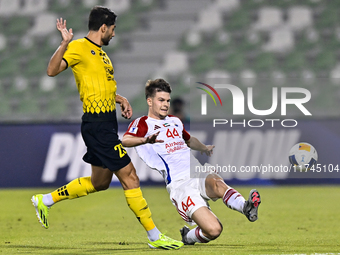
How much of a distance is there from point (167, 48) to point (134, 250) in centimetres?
1216

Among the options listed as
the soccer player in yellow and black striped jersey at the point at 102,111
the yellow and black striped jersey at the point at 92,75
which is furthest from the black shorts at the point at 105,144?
the yellow and black striped jersey at the point at 92,75

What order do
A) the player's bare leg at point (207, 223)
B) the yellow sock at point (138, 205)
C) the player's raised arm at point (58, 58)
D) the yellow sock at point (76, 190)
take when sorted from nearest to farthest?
the player's raised arm at point (58, 58) → the player's bare leg at point (207, 223) → the yellow sock at point (138, 205) → the yellow sock at point (76, 190)

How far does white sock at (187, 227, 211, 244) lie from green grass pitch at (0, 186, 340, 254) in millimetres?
77

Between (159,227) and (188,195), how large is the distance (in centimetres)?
186

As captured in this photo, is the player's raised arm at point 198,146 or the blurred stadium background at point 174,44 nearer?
the player's raised arm at point 198,146

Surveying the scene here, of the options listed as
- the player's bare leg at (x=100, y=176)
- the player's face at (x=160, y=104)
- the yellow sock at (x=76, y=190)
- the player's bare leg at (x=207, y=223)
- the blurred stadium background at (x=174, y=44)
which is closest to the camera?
the player's bare leg at (x=207, y=223)

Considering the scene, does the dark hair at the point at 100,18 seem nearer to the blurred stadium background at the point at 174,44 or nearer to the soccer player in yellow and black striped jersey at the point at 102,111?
the soccer player in yellow and black striped jersey at the point at 102,111

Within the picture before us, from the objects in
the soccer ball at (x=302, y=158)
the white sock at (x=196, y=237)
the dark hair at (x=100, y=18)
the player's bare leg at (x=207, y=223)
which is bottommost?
the white sock at (x=196, y=237)

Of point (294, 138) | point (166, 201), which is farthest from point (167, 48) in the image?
point (166, 201)

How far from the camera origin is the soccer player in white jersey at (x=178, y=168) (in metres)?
4.64

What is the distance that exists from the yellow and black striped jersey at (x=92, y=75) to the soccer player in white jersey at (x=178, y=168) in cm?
35

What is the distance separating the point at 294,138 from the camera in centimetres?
1106

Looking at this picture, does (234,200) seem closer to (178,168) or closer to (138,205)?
(178,168)

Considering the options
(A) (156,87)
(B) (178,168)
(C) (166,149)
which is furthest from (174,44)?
(B) (178,168)
